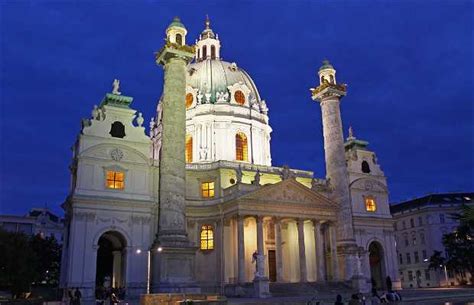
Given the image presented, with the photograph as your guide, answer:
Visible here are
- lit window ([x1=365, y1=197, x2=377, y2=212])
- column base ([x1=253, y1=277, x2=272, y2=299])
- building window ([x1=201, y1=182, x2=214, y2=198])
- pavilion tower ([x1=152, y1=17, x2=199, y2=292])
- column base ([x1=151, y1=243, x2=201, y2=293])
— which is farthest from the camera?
lit window ([x1=365, y1=197, x2=377, y2=212])

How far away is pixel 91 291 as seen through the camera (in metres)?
38.2

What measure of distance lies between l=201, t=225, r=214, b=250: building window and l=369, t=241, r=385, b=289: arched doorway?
2061 centimetres

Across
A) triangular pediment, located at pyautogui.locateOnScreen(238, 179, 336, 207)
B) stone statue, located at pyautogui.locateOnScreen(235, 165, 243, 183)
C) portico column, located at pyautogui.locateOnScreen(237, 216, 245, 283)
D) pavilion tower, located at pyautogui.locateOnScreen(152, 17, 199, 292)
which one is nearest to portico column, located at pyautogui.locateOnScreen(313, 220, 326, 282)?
triangular pediment, located at pyautogui.locateOnScreen(238, 179, 336, 207)

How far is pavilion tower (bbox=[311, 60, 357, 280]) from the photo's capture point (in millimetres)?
41781

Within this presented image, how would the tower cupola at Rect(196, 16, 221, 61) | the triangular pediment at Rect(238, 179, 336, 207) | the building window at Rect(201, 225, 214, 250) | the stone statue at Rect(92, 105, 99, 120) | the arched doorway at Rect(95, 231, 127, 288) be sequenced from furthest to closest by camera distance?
1. the tower cupola at Rect(196, 16, 221, 61)
2. the building window at Rect(201, 225, 214, 250)
3. the stone statue at Rect(92, 105, 99, 120)
4. the triangular pediment at Rect(238, 179, 336, 207)
5. the arched doorway at Rect(95, 231, 127, 288)

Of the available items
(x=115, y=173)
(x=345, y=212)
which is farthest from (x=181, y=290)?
(x=345, y=212)

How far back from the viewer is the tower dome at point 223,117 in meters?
54.8

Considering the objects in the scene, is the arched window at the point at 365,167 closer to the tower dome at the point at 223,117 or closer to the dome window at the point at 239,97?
the tower dome at the point at 223,117

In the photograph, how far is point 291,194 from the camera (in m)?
45.1

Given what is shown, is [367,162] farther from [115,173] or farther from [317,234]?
[115,173]

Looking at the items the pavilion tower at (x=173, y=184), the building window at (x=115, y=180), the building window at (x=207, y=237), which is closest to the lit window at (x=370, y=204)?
the building window at (x=207, y=237)

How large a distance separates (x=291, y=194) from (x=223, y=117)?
15.2 meters

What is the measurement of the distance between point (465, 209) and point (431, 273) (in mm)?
57357

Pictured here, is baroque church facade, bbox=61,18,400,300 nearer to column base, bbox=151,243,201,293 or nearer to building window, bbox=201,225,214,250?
building window, bbox=201,225,214,250
